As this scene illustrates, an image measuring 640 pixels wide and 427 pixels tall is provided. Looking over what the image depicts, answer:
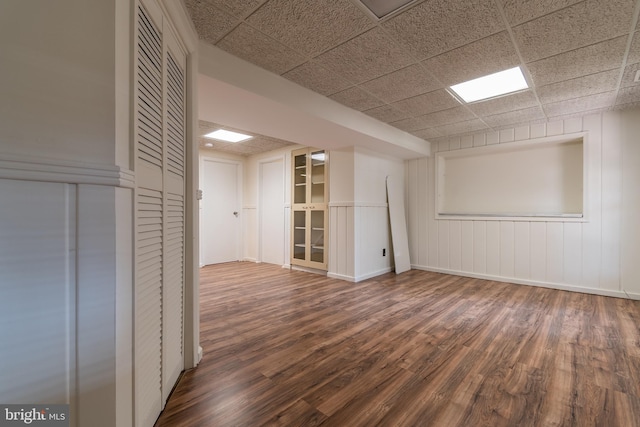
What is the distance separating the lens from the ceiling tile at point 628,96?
2.79 meters

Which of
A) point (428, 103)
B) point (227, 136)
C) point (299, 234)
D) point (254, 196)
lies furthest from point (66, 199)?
point (254, 196)

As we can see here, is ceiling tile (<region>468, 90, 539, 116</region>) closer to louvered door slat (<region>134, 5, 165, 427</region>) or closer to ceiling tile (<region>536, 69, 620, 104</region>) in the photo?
ceiling tile (<region>536, 69, 620, 104</region>)

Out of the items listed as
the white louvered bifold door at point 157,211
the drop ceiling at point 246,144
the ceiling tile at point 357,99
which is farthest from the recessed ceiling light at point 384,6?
the drop ceiling at point 246,144

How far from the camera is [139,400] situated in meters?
1.11

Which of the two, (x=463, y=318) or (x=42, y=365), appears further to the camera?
(x=463, y=318)

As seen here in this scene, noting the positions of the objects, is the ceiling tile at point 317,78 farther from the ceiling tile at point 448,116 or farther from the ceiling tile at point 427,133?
the ceiling tile at point 427,133

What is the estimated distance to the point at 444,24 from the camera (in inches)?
72.8

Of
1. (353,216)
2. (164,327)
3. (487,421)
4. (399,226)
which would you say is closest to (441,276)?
(399,226)

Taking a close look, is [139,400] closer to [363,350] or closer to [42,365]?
[42,365]

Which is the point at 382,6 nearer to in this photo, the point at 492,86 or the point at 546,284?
the point at 492,86

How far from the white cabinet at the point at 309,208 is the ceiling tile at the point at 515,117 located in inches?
98.8

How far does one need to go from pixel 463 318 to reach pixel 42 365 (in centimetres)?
307

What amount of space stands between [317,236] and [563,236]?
3.62 meters

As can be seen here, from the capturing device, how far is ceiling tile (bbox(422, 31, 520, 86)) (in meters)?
2.05
